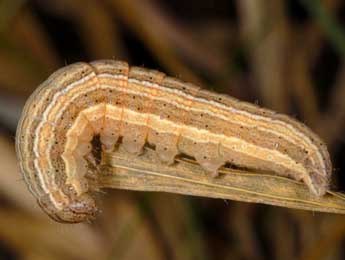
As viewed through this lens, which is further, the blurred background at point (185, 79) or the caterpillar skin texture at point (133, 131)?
the blurred background at point (185, 79)

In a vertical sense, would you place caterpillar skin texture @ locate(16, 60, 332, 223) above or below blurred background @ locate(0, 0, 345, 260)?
below

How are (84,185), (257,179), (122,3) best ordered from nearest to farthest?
(257,179)
(84,185)
(122,3)

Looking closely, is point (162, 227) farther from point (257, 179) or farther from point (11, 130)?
point (257, 179)

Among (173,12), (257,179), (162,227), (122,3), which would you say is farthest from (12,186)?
(257,179)

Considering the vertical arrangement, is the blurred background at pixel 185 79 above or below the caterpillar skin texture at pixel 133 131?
above
